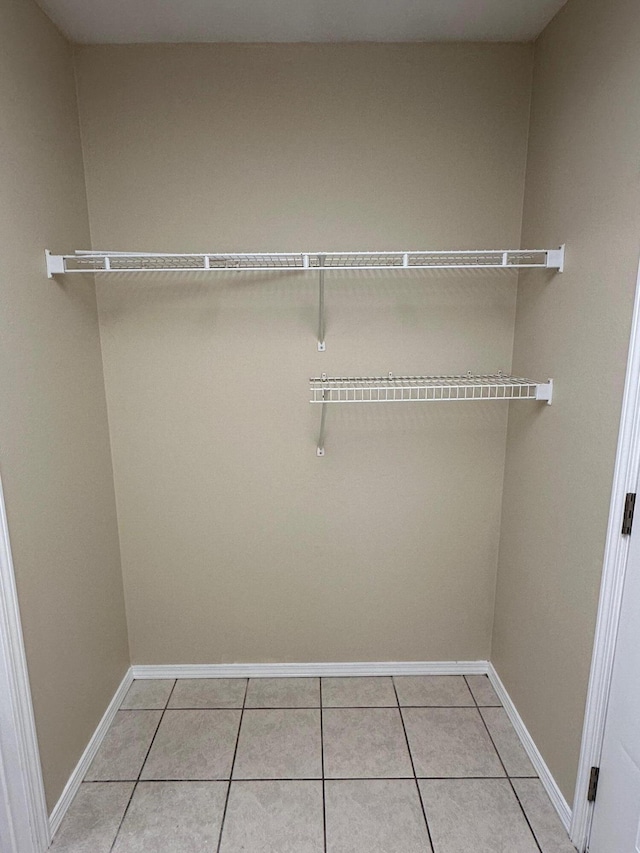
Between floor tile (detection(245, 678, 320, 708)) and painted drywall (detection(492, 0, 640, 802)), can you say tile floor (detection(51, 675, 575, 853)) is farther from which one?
painted drywall (detection(492, 0, 640, 802))

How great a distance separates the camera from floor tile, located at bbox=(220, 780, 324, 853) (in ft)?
5.13

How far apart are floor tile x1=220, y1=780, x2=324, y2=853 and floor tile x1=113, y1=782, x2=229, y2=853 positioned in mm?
51

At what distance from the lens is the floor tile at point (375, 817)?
1.56 metres

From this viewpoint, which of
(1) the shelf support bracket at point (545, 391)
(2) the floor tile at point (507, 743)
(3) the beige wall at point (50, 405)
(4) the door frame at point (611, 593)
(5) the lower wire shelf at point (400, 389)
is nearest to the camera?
(4) the door frame at point (611, 593)

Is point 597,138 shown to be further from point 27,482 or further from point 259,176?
point 27,482

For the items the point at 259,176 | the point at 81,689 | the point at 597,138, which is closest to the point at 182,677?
the point at 81,689

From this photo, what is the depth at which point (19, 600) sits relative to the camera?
1.44 metres

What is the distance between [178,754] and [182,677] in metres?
0.44

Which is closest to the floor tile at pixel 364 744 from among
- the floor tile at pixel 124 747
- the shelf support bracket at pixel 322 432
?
the floor tile at pixel 124 747

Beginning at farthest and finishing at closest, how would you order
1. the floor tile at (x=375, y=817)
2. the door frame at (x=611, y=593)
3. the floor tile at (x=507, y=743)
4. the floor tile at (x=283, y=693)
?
the floor tile at (x=283, y=693)
the floor tile at (x=507, y=743)
the floor tile at (x=375, y=817)
the door frame at (x=611, y=593)

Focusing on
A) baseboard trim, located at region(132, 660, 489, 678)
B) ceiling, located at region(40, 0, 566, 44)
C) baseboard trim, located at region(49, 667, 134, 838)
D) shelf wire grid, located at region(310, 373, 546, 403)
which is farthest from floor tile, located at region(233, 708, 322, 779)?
ceiling, located at region(40, 0, 566, 44)

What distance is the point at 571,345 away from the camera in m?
1.60

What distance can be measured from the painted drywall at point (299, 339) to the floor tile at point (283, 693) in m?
0.13

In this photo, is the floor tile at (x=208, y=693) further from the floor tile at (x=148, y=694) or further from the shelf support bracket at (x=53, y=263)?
the shelf support bracket at (x=53, y=263)
